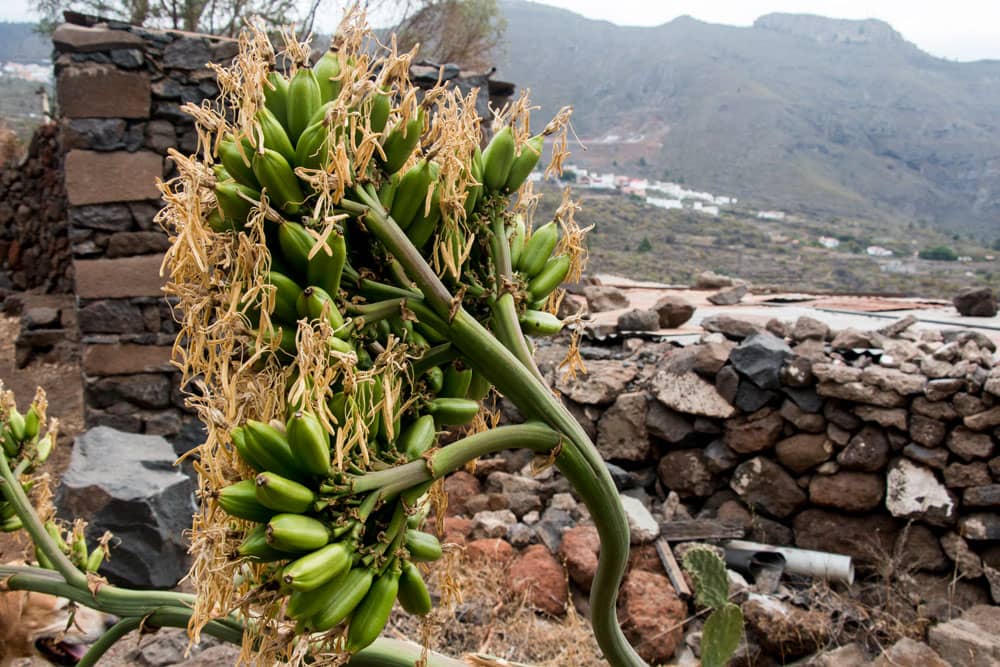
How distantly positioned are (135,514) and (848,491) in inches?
187

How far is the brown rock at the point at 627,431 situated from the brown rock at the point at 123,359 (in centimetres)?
358

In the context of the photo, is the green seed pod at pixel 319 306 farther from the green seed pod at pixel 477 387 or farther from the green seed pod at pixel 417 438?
the green seed pod at pixel 477 387

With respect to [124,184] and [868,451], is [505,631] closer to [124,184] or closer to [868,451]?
[868,451]

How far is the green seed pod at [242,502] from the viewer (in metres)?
0.93

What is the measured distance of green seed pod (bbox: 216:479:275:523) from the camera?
0.93 metres

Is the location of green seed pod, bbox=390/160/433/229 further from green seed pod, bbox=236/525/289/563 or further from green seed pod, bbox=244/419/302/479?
green seed pod, bbox=236/525/289/563

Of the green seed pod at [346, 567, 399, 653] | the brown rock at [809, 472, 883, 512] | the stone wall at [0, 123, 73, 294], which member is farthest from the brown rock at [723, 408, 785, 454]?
the stone wall at [0, 123, 73, 294]

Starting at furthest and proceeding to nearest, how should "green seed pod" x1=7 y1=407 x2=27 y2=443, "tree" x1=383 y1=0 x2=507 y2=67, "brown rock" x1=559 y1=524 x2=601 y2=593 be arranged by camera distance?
"tree" x1=383 y1=0 x2=507 y2=67
"brown rock" x1=559 y1=524 x2=601 y2=593
"green seed pod" x1=7 y1=407 x2=27 y2=443

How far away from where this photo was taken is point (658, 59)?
83500 millimetres

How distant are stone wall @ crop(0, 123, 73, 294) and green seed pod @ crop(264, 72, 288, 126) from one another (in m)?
13.6

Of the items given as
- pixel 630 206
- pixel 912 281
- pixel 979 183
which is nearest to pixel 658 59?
pixel 979 183

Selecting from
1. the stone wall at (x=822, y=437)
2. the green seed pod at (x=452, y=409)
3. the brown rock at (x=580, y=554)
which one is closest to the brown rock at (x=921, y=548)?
the stone wall at (x=822, y=437)

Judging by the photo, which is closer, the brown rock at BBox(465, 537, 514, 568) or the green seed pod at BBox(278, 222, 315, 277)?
the green seed pod at BBox(278, 222, 315, 277)

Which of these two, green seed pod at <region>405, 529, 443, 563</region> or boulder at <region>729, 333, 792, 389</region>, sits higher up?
green seed pod at <region>405, 529, 443, 563</region>
